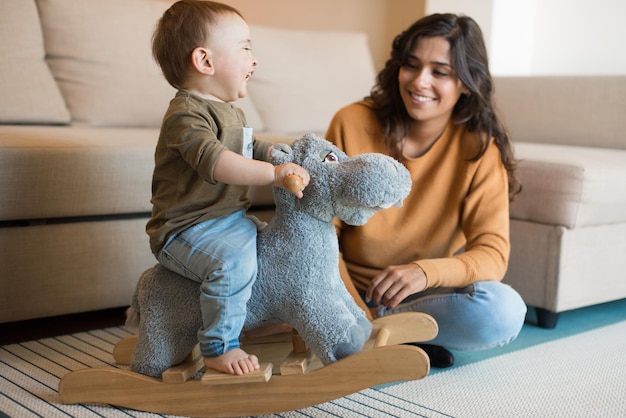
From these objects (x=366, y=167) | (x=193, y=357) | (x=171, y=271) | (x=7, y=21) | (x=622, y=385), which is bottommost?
(x=622, y=385)

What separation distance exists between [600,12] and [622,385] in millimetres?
2033

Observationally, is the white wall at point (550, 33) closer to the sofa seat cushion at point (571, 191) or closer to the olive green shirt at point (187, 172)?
the sofa seat cushion at point (571, 191)

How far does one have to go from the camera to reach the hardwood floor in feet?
5.39

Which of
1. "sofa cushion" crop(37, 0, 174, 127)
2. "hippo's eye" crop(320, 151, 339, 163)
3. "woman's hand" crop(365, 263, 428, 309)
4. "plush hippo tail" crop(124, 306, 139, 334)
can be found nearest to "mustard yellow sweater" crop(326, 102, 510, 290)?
"woman's hand" crop(365, 263, 428, 309)

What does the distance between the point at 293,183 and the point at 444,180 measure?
0.64 m

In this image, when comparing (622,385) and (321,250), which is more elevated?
(321,250)

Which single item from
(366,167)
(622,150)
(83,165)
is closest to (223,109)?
(366,167)

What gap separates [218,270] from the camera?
1.11m

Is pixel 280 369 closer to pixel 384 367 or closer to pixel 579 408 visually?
pixel 384 367

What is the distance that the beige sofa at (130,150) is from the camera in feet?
5.16

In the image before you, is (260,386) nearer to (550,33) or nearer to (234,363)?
(234,363)

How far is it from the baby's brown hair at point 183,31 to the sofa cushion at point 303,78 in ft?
4.14

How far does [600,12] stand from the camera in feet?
9.89

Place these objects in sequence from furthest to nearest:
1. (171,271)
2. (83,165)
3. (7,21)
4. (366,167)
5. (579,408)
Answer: (7,21), (83,165), (579,408), (171,271), (366,167)
